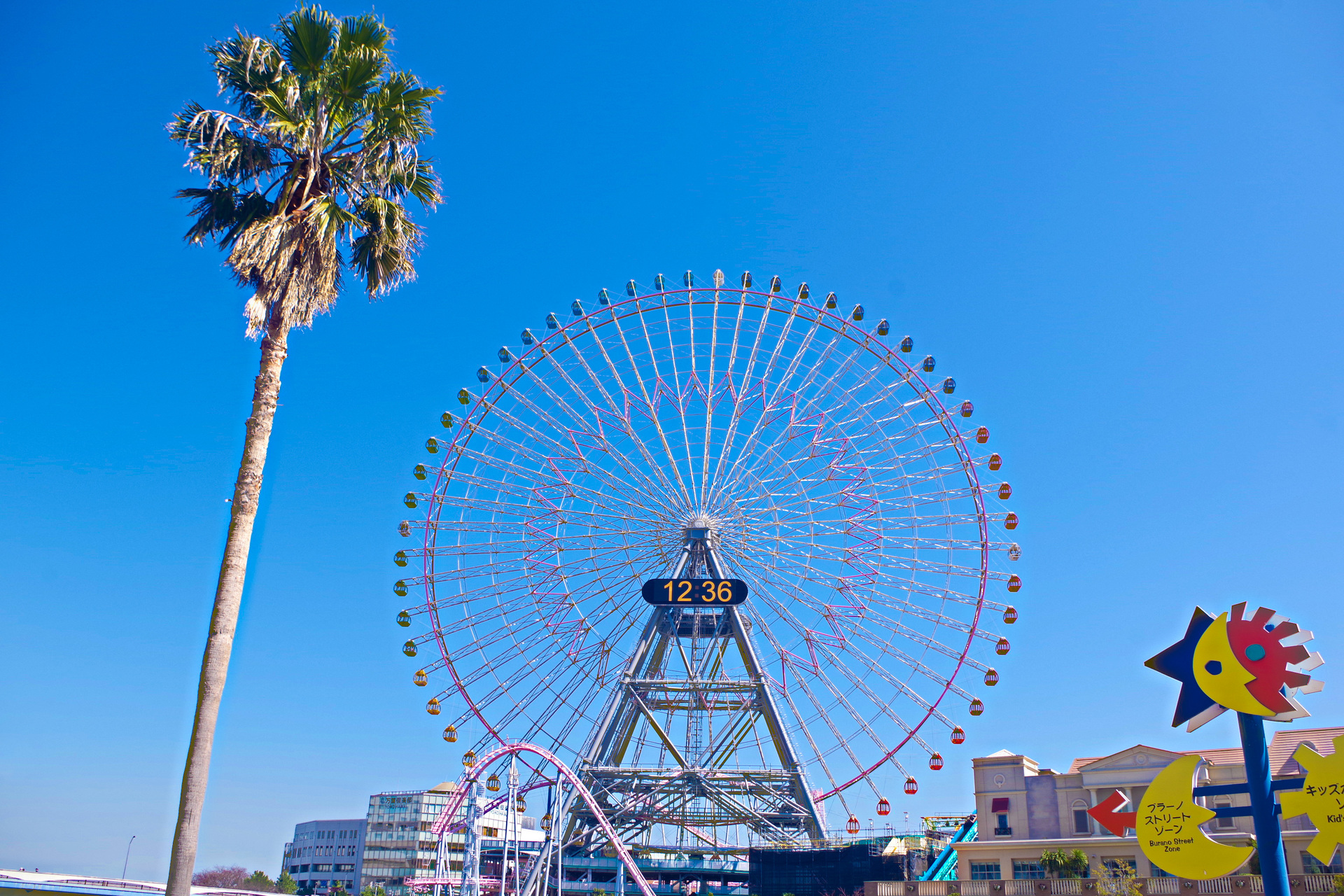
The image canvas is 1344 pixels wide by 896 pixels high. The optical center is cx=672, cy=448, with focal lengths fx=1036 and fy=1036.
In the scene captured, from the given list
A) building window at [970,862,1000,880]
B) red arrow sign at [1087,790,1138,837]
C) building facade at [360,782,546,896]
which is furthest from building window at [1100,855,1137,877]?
building facade at [360,782,546,896]

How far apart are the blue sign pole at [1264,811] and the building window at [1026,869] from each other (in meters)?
24.5

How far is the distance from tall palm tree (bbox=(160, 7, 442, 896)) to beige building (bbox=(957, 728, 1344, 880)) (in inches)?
1316

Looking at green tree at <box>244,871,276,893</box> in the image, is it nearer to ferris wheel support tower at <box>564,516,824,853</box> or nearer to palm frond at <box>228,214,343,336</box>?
ferris wheel support tower at <box>564,516,824,853</box>

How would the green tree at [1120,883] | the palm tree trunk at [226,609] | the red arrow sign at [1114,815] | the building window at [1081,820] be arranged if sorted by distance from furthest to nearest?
the building window at [1081,820]
the green tree at [1120,883]
the red arrow sign at [1114,815]
the palm tree trunk at [226,609]

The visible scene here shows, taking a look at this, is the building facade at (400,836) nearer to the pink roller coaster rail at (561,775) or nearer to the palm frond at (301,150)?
the pink roller coaster rail at (561,775)

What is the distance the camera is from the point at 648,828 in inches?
1804

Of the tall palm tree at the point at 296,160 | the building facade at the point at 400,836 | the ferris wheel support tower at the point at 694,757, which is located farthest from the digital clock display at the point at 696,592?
the building facade at the point at 400,836

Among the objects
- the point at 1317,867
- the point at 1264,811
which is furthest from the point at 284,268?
the point at 1317,867

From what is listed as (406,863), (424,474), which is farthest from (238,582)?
(406,863)

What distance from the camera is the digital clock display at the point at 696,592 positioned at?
145 feet

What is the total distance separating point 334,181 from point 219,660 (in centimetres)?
882

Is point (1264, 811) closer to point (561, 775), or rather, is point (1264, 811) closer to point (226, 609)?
point (226, 609)

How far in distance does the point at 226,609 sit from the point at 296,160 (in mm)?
8118

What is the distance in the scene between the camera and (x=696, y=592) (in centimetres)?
4438
